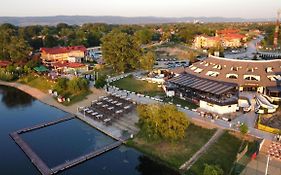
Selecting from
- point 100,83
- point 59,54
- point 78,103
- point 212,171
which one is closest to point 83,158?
point 212,171

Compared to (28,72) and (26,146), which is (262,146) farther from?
(28,72)

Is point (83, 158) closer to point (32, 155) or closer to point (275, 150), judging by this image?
point (32, 155)

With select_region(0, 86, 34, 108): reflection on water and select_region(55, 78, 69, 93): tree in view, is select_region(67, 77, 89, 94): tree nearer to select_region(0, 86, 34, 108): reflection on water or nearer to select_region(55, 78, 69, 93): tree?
select_region(55, 78, 69, 93): tree

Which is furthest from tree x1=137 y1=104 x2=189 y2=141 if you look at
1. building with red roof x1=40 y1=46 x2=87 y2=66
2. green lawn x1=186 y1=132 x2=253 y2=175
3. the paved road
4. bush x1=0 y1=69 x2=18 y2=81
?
building with red roof x1=40 y1=46 x2=87 y2=66

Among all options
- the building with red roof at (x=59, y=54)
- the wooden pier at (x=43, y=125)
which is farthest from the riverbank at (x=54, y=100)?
the building with red roof at (x=59, y=54)

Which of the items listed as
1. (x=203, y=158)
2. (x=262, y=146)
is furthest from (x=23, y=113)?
(x=262, y=146)

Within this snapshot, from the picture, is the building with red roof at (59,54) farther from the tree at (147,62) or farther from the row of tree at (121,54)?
the tree at (147,62)
